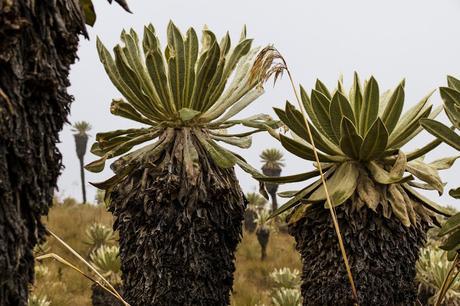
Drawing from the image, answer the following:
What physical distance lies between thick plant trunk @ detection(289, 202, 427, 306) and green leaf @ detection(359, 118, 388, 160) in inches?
17.5

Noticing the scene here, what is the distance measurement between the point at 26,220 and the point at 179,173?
2441 millimetres

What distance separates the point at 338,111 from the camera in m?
4.56

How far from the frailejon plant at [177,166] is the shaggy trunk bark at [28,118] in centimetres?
216

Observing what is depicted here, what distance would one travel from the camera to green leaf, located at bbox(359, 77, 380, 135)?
465 cm

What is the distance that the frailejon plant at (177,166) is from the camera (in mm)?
4305

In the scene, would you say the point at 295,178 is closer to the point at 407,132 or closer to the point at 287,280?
the point at 407,132

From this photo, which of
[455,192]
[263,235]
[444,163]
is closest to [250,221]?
[263,235]

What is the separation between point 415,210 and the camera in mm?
4668

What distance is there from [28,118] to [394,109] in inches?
131

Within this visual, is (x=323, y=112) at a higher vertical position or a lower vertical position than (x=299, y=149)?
higher

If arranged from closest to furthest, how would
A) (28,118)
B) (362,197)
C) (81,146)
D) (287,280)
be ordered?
(28,118) < (362,197) < (287,280) < (81,146)

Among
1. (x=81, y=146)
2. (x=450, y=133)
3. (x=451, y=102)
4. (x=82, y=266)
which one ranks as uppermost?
(x=81, y=146)

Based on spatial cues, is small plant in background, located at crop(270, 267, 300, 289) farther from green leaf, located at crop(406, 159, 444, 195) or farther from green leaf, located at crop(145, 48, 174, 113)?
green leaf, located at crop(145, 48, 174, 113)

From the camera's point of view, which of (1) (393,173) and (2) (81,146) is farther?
(2) (81,146)
